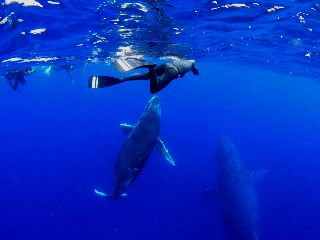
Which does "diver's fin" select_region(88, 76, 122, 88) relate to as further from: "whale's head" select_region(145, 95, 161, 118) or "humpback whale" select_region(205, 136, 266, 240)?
"humpback whale" select_region(205, 136, 266, 240)

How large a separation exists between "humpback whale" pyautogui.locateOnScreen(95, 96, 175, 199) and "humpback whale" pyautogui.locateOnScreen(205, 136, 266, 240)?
533 cm

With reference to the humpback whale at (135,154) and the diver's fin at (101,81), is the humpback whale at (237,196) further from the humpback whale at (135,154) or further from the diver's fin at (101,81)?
the diver's fin at (101,81)

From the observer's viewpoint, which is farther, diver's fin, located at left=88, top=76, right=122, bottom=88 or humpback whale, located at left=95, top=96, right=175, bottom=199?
humpback whale, located at left=95, top=96, right=175, bottom=199

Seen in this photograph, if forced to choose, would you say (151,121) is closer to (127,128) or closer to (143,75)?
(127,128)

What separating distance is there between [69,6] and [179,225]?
16.9 meters

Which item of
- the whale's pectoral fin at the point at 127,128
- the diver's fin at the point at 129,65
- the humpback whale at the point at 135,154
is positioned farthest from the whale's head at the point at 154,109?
the diver's fin at the point at 129,65

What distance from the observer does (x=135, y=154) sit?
38.2 ft

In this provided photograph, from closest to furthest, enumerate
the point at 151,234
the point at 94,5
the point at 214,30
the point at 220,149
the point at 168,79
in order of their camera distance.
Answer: the point at 168,79 < the point at 94,5 < the point at 214,30 < the point at 220,149 < the point at 151,234

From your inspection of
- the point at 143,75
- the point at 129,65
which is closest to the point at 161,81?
the point at 143,75

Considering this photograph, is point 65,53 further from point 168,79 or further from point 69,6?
point 168,79

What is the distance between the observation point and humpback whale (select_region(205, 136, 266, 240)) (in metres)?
14.9

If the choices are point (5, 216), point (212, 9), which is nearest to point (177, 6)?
point (212, 9)

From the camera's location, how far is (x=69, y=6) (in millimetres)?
11969

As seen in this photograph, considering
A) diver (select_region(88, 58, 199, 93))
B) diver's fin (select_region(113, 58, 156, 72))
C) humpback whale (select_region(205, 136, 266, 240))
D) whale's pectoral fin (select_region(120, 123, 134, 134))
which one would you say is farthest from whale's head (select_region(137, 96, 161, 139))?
diver's fin (select_region(113, 58, 156, 72))
